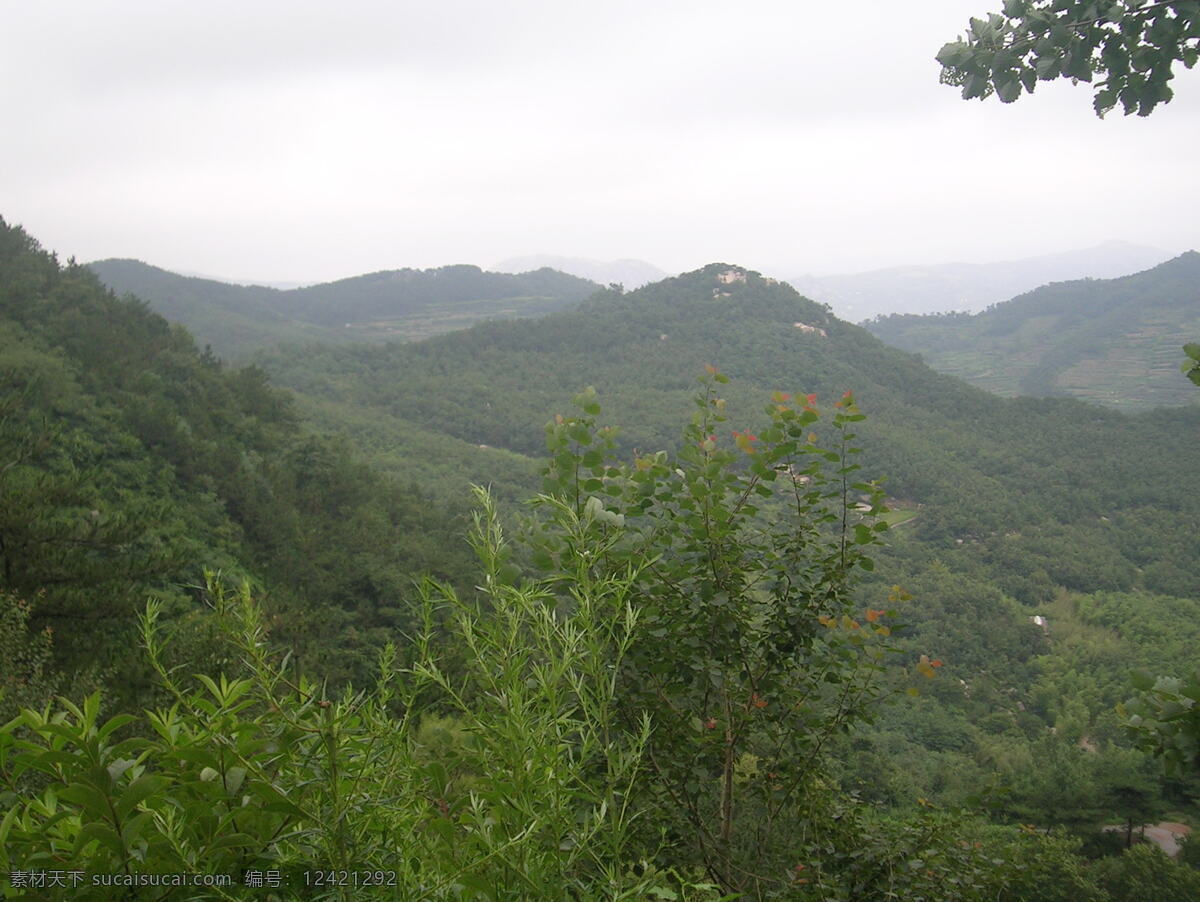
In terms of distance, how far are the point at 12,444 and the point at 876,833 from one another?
38.7 feet

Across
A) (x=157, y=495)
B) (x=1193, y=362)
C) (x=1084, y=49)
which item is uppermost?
(x=1084, y=49)

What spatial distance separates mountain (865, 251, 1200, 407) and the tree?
6980 centimetres

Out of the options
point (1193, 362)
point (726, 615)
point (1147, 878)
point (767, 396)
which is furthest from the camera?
point (767, 396)

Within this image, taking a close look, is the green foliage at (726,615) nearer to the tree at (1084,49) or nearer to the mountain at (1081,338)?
the tree at (1084,49)

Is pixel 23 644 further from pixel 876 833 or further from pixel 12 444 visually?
pixel 876 833

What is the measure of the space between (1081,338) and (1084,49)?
299 ft

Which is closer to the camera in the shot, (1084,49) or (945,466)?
(1084,49)

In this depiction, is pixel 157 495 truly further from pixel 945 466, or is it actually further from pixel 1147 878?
pixel 945 466

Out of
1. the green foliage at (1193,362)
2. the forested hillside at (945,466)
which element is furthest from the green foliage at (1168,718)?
the forested hillside at (945,466)

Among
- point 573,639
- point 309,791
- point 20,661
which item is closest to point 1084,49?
point 573,639

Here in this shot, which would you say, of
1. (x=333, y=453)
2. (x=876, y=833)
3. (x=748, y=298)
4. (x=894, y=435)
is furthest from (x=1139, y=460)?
(x=876, y=833)

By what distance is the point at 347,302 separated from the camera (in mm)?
99750

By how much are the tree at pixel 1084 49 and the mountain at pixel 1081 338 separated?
69.8 m

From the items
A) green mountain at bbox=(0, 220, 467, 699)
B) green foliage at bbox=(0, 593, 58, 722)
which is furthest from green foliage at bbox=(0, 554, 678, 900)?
green mountain at bbox=(0, 220, 467, 699)
